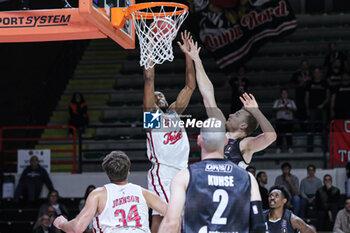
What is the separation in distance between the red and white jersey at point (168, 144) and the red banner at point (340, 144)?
275 inches

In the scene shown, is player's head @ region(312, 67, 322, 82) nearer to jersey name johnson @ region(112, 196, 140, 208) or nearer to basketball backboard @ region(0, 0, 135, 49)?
basketball backboard @ region(0, 0, 135, 49)

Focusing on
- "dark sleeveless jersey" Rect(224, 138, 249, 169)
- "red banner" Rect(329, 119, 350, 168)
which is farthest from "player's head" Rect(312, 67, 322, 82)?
"dark sleeveless jersey" Rect(224, 138, 249, 169)

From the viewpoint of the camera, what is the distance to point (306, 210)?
41.8ft

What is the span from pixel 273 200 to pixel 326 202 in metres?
4.38

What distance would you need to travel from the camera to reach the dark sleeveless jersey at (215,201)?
471 cm

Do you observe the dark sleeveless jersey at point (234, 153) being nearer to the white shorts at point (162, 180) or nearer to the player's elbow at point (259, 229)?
the white shorts at point (162, 180)

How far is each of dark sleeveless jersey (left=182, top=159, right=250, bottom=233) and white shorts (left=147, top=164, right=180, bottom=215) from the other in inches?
102

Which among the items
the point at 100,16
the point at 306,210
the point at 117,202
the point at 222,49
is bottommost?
the point at 306,210

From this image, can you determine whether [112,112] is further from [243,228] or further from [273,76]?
[243,228]

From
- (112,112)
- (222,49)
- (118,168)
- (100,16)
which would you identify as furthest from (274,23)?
(118,168)

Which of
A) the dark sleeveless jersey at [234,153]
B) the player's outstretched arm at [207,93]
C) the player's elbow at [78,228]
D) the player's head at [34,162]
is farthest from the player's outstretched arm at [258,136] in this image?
the player's head at [34,162]

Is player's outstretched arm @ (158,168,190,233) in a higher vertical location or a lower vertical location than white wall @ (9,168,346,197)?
higher

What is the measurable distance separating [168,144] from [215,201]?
279 cm

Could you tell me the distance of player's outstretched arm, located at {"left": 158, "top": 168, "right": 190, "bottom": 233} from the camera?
15.0 ft
